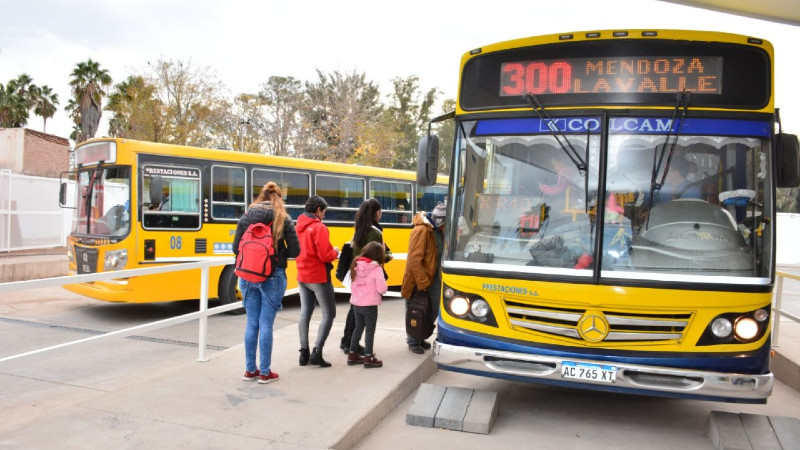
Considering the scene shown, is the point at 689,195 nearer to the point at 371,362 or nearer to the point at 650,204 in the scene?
the point at 650,204

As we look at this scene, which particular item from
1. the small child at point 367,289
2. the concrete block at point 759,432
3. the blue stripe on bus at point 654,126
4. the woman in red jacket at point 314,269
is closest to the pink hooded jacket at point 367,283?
the small child at point 367,289

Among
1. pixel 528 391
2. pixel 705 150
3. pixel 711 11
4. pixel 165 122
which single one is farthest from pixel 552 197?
pixel 165 122

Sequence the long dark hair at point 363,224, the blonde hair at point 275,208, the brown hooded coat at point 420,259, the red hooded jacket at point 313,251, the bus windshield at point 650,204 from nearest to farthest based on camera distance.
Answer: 1. the bus windshield at point 650,204
2. the blonde hair at point 275,208
3. the red hooded jacket at point 313,251
4. the long dark hair at point 363,224
5. the brown hooded coat at point 420,259

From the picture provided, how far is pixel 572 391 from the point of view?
6.67 m

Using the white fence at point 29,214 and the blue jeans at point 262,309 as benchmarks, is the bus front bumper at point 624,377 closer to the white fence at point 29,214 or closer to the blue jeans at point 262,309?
the blue jeans at point 262,309

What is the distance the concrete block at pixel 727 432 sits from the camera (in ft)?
15.5

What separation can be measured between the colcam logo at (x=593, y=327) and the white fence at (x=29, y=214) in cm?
1804

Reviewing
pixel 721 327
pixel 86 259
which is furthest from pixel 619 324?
pixel 86 259

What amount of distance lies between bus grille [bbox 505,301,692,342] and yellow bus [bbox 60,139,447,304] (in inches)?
256

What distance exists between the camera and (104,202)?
10500 millimetres

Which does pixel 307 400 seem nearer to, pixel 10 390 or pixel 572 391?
pixel 572 391

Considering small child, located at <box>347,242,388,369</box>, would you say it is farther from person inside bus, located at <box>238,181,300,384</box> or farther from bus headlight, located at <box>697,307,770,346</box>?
bus headlight, located at <box>697,307,770,346</box>

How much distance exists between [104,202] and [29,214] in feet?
35.1

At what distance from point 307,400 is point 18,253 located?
16890mm
